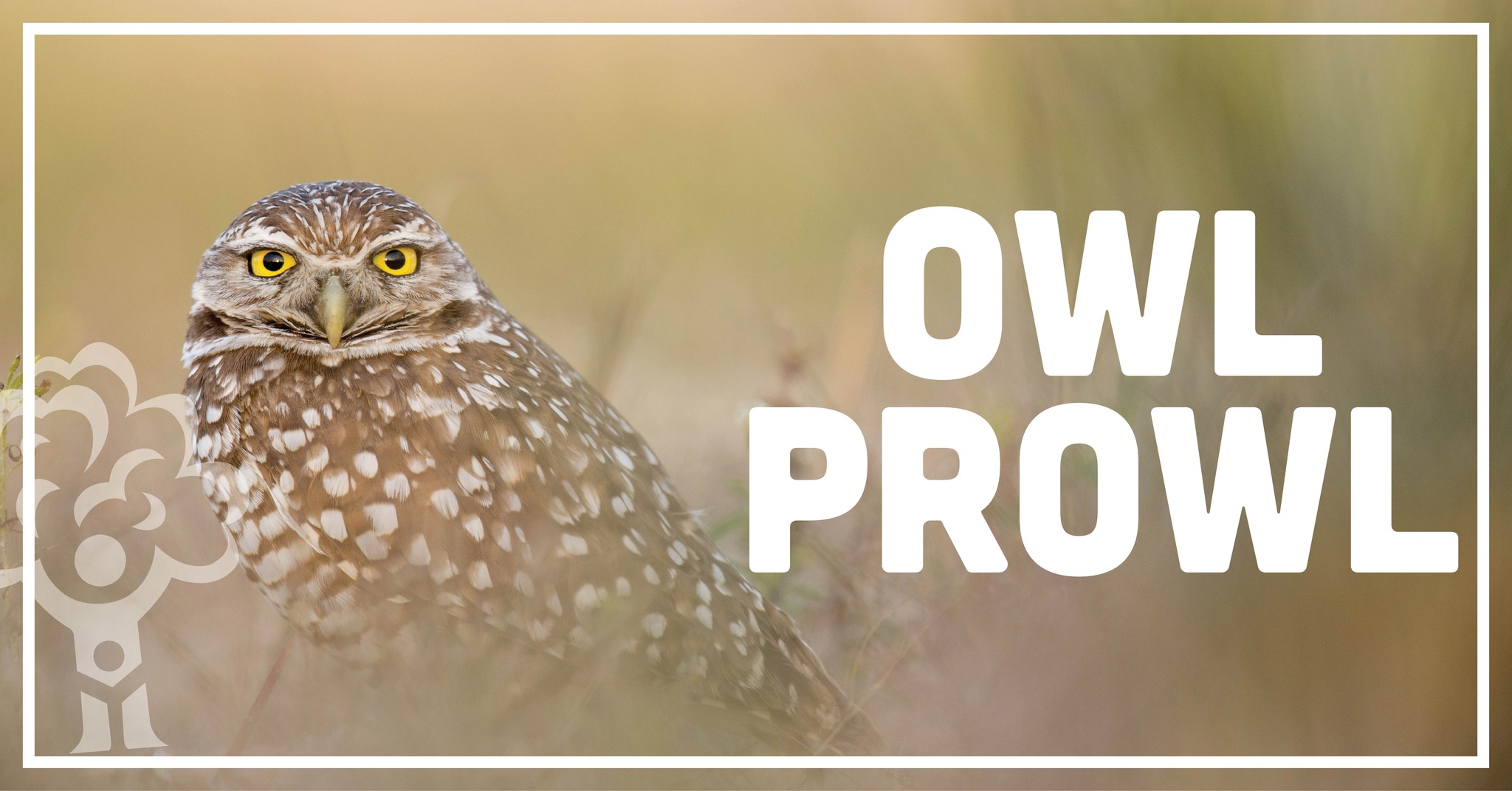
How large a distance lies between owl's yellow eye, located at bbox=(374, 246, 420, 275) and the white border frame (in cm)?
41

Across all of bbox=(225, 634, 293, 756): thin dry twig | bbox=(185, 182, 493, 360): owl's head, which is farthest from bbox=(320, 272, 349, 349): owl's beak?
bbox=(225, 634, 293, 756): thin dry twig

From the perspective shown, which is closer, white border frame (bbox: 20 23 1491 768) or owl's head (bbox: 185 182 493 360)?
white border frame (bbox: 20 23 1491 768)

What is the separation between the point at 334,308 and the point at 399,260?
15 centimetres

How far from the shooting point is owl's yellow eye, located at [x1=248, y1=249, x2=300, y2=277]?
1.54m

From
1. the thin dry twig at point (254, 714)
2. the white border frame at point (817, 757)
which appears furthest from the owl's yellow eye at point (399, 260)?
the thin dry twig at point (254, 714)

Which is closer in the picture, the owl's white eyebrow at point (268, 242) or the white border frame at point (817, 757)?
the white border frame at point (817, 757)

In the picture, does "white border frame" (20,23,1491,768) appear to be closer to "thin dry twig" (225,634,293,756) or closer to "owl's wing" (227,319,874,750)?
"thin dry twig" (225,634,293,756)

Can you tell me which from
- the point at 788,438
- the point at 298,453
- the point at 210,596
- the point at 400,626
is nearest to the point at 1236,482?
the point at 788,438

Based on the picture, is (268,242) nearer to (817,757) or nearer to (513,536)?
(513,536)

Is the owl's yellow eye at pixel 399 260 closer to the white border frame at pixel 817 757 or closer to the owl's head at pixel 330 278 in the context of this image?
the owl's head at pixel 330 278

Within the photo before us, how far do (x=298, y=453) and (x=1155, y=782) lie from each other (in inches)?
51.4

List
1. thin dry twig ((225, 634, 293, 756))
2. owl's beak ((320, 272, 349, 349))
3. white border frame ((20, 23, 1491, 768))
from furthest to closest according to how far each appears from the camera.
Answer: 1. owl's beak ((320, 272, 349, 349))
2. thin dry twig ((225, 634, 293, 756))
3. white border frame ((20, 23, 1491, 768))

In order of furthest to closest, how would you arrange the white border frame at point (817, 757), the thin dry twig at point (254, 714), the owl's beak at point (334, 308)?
the owl's beak at point (334, 308)
the thin dry twig at point (254, 714)
the white border frame at point (817, 757)

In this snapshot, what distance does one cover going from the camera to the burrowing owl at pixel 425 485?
1421 millimetres
